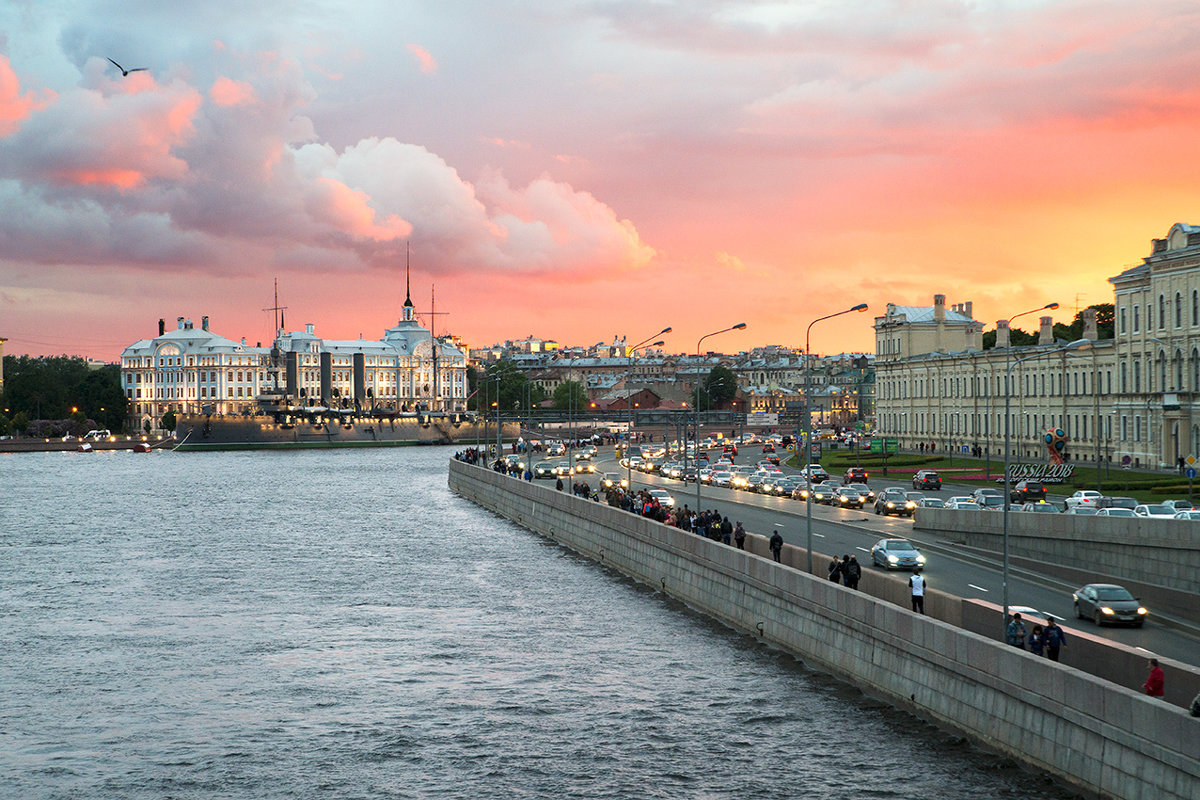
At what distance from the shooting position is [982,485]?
7412 centimetres

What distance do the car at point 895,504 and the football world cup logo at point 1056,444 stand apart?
2394cm

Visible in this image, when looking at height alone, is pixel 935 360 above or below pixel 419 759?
above

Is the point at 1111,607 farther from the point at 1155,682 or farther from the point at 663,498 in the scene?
the point at 663,498

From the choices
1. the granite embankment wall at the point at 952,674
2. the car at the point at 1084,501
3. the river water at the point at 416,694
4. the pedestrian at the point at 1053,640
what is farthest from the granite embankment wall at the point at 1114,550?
the pedestrian at the point at 1053,640

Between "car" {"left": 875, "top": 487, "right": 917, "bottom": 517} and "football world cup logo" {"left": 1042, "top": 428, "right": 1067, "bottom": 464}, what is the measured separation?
2394 centimetres

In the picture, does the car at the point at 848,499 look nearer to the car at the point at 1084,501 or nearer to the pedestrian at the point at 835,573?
the car at the point at 1084,501

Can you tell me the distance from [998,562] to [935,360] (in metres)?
72.4

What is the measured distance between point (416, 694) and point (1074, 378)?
67710 millimetres

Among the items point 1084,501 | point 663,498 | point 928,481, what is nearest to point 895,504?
point 1084,501

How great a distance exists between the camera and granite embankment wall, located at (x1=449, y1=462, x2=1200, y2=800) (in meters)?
18.6

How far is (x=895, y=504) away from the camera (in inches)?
2384

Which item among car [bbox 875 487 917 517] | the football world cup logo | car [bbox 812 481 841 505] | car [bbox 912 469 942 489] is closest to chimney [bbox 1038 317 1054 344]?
the football world cup logo

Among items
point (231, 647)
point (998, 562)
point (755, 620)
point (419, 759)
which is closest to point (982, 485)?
point (998, 562)

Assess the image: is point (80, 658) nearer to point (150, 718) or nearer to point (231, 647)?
point (231, 647)
